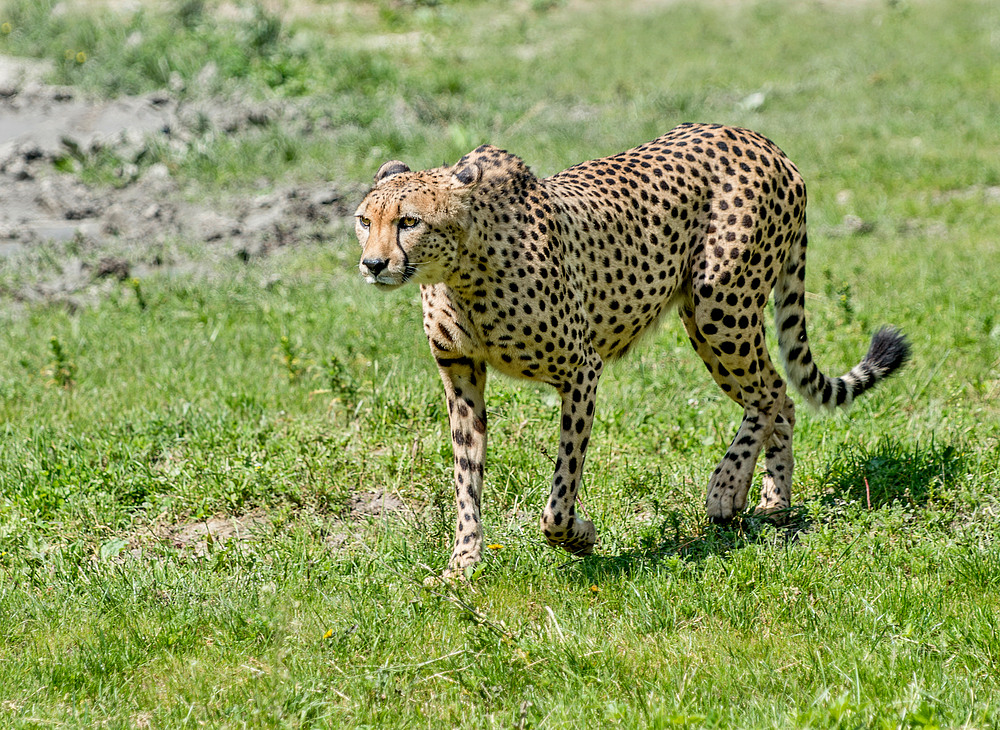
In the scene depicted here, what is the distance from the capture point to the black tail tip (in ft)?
17.4

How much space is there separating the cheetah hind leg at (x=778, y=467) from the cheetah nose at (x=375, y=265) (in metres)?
2.17

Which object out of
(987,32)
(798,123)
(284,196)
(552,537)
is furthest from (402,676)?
(987,32)

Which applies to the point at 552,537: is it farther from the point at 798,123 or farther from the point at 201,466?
the point at 798,123

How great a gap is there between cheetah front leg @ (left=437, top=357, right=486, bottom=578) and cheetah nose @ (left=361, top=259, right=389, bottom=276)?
0.75 meters

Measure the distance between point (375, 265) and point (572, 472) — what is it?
121cm

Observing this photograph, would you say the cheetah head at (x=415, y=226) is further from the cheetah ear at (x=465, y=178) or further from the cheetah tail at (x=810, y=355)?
the cheetah tail at (x=810, y=355)

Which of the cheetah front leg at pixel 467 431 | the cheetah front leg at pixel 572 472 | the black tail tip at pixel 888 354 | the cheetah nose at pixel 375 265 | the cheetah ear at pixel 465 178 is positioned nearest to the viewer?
the cheetah nose at pixel 375 265

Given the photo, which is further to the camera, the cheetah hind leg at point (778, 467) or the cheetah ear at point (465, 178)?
the cheetah hind leg at point (778, 467)

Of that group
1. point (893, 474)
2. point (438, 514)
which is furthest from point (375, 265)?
point (893, 474)

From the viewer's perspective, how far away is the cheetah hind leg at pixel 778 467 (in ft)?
16.9

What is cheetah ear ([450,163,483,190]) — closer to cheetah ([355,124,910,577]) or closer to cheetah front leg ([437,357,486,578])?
cheetah ([355,124,910,577])

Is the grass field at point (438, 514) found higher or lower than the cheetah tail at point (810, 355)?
lower

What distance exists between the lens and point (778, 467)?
5.22 m

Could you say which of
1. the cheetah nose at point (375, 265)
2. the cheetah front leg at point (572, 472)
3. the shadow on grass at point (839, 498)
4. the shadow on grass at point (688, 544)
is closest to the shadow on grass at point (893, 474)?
the shadow on grass at point (839, 498)
